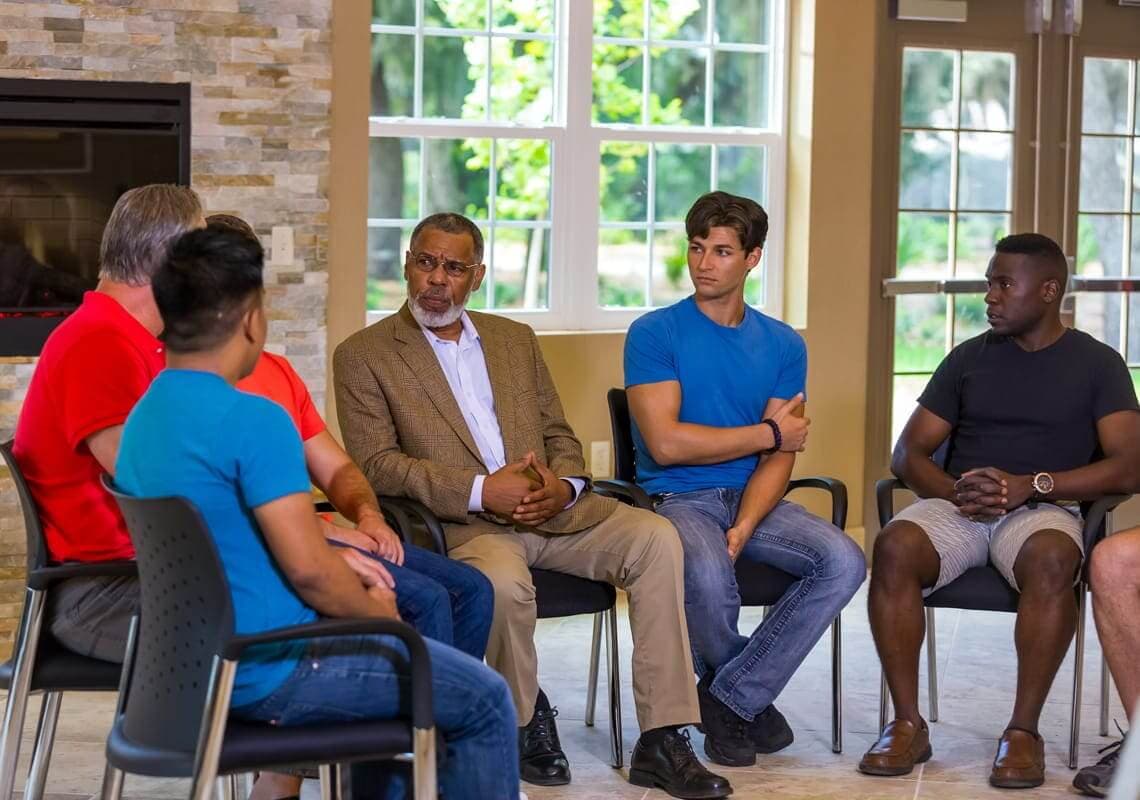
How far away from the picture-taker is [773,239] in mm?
5953

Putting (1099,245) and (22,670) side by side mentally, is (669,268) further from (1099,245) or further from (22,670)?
(22,670)

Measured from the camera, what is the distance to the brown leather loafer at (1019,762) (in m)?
3.62

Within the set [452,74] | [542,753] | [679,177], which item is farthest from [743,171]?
[542,753]

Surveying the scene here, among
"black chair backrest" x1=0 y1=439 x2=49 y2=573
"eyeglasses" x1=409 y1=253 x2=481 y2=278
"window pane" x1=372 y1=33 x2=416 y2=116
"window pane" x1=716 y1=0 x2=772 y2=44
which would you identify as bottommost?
"black chair backrest" x1=0 y1=439 x2=49 y2=573

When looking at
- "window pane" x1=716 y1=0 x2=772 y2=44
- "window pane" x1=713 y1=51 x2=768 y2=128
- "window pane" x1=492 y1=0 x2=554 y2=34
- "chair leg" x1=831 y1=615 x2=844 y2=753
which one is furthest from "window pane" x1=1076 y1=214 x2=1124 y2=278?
"chair leg" x1=831 y1=615 x2=844 y2=753

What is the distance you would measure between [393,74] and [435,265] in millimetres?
1841

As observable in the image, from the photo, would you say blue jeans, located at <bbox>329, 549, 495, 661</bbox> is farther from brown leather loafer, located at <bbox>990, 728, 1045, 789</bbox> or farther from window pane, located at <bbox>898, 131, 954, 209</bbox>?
window pane, located at <bbox>898, 131, 954, 209</bbox>

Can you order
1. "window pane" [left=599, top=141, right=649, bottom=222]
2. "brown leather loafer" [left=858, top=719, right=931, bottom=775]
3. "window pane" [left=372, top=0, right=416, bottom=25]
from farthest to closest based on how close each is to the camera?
"window pane" [left=599, top=141, right=649, bottom=222]
"window pane" [left=372, top=0, right=416, bottom=25]
"brown leather loafer" [left=858, top=719, right=931, bottom=775]

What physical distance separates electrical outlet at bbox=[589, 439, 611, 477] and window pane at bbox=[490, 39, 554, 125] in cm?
115

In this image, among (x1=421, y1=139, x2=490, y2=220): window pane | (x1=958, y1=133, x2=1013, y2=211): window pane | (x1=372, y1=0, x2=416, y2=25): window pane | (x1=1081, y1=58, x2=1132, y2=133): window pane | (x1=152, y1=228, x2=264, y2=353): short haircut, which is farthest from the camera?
(x1=1081, y1=58, x2=1132, y2=133): window pane

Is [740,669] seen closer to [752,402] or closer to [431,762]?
[752,402]

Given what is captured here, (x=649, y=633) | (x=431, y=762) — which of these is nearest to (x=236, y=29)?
(x=649, y=633)

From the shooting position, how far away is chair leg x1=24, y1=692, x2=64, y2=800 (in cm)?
292

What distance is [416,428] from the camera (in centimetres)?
367
